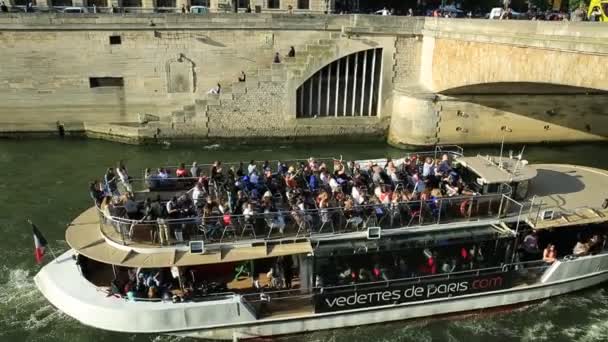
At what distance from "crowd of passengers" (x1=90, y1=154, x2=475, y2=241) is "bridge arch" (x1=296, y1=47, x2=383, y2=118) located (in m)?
12.0

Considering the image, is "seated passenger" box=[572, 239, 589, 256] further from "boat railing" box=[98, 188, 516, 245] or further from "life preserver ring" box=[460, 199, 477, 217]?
"life preserver ring" box=[460, 199, 477, 217]

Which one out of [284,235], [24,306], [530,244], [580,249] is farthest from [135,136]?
[580,249]

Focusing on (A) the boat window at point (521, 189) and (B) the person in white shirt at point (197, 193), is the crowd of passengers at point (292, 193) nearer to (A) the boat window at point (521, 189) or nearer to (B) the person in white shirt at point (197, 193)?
(B) the person in white shirt at point (197, 193)

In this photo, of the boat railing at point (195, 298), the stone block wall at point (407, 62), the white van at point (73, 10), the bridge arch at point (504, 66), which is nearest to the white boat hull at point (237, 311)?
the boat railing at point (195, 298)

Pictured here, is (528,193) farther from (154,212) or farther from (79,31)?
(79,31)

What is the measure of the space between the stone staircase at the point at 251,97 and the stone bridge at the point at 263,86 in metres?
0.05

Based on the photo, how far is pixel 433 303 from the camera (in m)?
11.6

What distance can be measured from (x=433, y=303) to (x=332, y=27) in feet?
55.2

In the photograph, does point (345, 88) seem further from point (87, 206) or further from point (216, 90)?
point (87, 206)

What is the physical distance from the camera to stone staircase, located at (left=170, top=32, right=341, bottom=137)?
24203mm

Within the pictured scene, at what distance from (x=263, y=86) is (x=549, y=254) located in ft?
50.4

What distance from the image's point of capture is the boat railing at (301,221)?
10.4 meters

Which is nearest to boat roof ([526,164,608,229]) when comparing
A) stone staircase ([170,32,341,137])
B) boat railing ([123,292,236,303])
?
boat railing ([123,292,236,303])

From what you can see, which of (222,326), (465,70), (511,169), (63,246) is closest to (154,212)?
(222,326)
